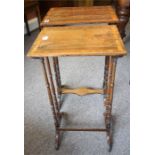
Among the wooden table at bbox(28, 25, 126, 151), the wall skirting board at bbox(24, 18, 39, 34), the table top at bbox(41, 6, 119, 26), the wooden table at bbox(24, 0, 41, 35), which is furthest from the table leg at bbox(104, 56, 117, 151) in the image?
the wall skirting board at bbox(24, 18, 39, 34)

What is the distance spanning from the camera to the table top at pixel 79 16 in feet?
4.25

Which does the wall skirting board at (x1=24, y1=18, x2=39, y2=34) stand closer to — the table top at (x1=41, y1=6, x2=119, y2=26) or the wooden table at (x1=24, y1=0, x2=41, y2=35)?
the wooden table at (x1=24, y1=0, x2=41, y2=35)

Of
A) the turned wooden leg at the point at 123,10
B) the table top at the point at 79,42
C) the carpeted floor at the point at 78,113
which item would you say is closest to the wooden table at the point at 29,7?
the carpeted floor at the point at 78,113

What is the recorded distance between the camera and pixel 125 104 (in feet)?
5.39

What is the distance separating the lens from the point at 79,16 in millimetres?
1380

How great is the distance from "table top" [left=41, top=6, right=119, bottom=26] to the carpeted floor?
71 cm

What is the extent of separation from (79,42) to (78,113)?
73 cm

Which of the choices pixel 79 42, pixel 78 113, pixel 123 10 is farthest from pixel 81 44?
pixel 123 10

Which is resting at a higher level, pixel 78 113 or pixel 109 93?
pixel 109 93

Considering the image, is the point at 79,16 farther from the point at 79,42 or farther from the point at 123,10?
the point at 123,10

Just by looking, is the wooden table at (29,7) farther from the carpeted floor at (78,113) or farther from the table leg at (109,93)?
the table leg at (109,93)
